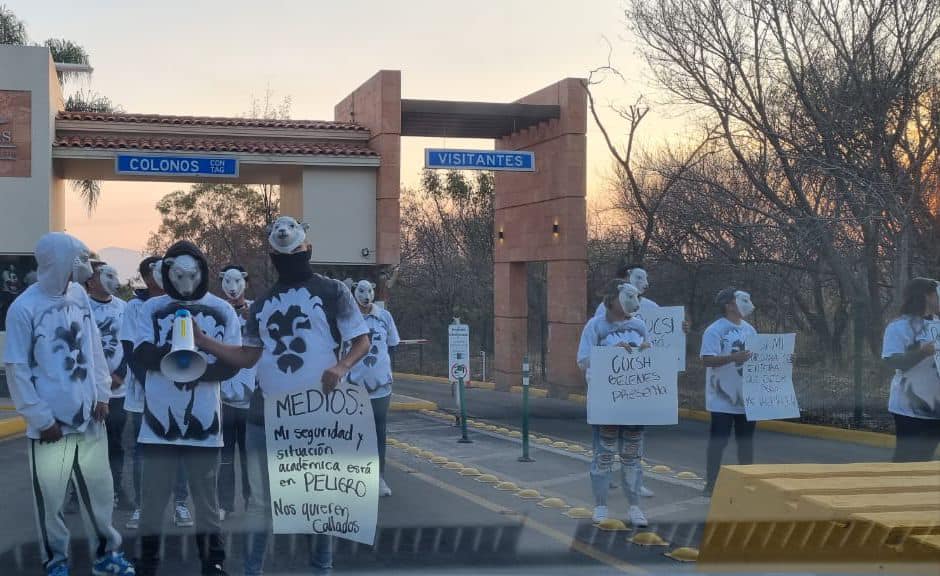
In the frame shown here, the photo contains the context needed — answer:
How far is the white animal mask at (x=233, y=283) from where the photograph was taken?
899 cm

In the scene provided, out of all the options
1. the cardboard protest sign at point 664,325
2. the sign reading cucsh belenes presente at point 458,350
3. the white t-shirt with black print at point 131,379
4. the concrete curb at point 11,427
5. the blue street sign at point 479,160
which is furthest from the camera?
the blue street sign at point 479,160

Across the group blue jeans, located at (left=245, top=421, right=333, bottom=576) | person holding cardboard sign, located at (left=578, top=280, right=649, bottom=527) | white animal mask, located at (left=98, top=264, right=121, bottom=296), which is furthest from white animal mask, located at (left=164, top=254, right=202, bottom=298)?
→ person holding cardboard sign, located at (left=578, top=280, right=649, bottom=527)

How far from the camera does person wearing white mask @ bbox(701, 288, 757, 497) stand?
30.1 feet

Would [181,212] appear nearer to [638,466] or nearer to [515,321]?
[515,321]

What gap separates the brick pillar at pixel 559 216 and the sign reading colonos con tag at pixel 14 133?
10369 millimetres

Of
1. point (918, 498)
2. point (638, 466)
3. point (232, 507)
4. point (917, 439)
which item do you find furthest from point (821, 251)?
point (918, 498)

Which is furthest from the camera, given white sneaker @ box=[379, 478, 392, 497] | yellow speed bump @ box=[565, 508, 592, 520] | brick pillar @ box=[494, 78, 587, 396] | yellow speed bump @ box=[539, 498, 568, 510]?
brick pillar @ box=[494, 78, 587, 396]

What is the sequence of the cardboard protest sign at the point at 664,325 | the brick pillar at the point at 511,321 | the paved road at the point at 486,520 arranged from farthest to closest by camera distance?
the brick pillar at the point at 511,321 < the cardboard protest sign at the point at 664,325 < the paved road at the point at 486,520

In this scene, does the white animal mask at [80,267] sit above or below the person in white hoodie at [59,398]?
above

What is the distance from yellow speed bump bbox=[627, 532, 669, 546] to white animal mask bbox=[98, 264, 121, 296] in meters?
4.79

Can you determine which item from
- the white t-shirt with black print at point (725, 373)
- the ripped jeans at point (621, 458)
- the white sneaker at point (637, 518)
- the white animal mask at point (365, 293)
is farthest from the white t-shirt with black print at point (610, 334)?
the white animal mask at point (365, 293)

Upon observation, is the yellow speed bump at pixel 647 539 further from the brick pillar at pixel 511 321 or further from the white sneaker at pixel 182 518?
the brick pillar at pixel 511 321

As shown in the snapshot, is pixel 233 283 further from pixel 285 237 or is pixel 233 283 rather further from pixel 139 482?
pixel 285 237

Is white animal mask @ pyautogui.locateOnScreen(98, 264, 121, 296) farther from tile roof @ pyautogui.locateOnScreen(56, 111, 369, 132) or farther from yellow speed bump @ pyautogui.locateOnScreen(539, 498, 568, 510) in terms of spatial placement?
tile roof @ pyautogui.locateOnScreen(56, 111, 369, 132)
